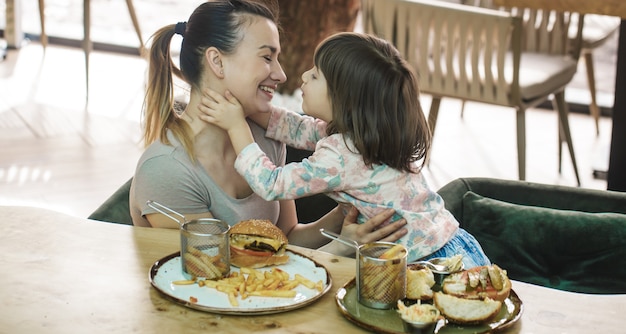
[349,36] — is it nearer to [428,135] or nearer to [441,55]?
[428,135]

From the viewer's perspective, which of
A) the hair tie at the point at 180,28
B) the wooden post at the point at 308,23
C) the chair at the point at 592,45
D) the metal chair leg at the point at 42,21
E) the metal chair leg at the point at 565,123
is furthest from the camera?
the metal chair leg at the point at 42,21

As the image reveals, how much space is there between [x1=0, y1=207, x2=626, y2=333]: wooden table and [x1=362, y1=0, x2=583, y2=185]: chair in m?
2.19

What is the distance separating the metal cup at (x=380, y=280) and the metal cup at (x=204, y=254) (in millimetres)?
250

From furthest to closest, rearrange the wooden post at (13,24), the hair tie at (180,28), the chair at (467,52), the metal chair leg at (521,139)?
the wooden post at (13,24)
the metal chair leg at (521,139)
the chair at (467,52)
the hair tie at (180,28)

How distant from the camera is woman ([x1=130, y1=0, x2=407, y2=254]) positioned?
2188mm

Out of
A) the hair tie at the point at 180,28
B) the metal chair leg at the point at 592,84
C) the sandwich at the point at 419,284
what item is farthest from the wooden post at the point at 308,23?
the sandwich at the point at 419,284

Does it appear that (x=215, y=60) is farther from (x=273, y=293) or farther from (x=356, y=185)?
(x=273, y=293)

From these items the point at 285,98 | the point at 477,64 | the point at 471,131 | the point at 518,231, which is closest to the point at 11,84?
the point at 285,98

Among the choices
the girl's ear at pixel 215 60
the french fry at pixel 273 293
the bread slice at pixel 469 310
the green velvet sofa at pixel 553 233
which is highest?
the girl's ear at pixel 215 60

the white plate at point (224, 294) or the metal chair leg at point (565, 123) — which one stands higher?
the white plate at point (224, 294)

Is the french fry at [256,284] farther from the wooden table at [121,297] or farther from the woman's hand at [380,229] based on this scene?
the woman's hand at [380,229]

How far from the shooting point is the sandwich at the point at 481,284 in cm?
169

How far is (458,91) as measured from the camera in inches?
168

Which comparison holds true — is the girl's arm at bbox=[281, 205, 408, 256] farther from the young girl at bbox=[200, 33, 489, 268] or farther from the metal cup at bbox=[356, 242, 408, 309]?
the metal cup at bbox=[356, 242, 408, 309]
